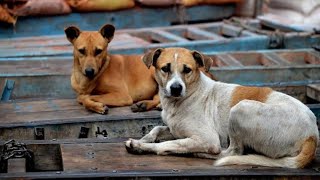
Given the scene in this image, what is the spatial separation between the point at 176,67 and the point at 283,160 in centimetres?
99

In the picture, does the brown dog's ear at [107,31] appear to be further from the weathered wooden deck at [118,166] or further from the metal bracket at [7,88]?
the weathered wooden deck at [118,166]

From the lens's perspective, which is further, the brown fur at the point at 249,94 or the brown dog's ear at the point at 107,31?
the brown dog's ear at the point at 107,31

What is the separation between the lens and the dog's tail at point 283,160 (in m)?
5.00

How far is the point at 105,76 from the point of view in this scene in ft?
22.4

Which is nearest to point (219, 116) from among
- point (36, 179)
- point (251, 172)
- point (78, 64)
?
point (251, 172)

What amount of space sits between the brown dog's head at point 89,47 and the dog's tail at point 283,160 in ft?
6.16

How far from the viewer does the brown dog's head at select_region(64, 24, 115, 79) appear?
6.58m

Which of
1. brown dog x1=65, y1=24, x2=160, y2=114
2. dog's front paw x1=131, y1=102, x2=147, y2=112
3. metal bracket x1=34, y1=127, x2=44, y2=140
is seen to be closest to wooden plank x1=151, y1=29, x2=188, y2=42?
brown dog x1=65, y1=24, x2=160, y2=114

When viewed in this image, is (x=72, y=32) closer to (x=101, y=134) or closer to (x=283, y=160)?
(x=101, y=134)

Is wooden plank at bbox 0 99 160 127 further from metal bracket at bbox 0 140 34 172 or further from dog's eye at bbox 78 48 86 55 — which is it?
metal bracket at bbox 0 140 34 172

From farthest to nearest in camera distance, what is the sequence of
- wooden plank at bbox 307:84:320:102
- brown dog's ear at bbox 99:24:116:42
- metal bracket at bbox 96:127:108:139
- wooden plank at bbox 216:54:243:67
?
wooden plank at bbox 216:54:243:67, wooden plank at bbox 307:84:320:102, brown dog's ear at bbox 99:24:116:42, metal bracket at bbox 96:127:108:139

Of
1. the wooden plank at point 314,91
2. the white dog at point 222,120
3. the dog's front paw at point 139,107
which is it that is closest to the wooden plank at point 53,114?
the dog's front paw at point 139,107

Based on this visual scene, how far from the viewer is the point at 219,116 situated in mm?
5391

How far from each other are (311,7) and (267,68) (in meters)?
3.73
